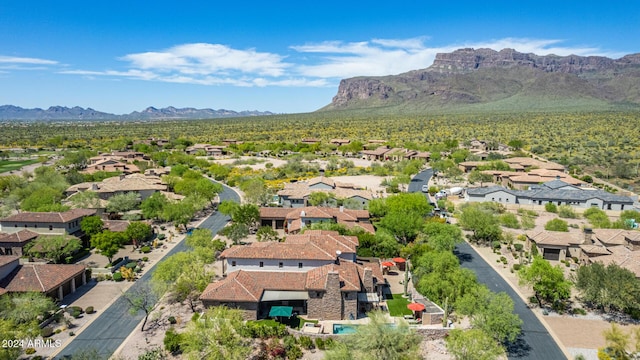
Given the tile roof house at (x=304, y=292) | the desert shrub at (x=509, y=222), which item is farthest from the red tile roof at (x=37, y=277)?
the desert shrub at (x=509, y=222)

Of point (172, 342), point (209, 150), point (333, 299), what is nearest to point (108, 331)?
point (172, 342)

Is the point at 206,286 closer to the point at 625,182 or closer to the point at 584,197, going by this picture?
the point at 584,197

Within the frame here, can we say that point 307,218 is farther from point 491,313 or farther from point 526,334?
point 526,334

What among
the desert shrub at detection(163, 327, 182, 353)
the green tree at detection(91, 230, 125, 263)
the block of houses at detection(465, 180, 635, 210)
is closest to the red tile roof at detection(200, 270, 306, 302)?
the desert shrub at detection(163, 327, 182, 353)

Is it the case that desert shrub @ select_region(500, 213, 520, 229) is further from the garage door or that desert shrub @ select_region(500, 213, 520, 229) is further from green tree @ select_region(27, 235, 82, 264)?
green tree @ select_region(27, 235, 82, 264)

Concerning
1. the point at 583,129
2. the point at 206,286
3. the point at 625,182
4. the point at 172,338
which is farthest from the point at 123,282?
the point at 583,129
